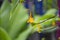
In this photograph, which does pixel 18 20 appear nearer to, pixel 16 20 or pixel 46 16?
pixel 16 20

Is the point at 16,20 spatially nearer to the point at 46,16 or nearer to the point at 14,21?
the point at 14,21

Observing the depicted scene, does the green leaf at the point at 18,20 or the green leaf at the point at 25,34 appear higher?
the green leaf at the point at 18,20

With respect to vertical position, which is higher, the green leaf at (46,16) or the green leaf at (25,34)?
the green leaf at (46,16)

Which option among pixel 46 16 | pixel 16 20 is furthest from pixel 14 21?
pixel 46 16

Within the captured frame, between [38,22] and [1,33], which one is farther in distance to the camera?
[38,22]

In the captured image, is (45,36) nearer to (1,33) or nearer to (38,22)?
(38,22)

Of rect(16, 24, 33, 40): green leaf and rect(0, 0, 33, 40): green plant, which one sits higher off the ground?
rect(0, 0, 33, 40): green plant

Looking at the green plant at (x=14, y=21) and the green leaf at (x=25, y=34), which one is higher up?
the green plant at (x=14, y=21)

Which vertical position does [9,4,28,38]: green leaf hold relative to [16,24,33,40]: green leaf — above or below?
above

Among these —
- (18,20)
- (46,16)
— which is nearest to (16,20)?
(18,20)

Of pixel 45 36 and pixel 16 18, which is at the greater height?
pixel 16 18

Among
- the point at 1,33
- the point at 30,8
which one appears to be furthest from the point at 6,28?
the point at 30,8
